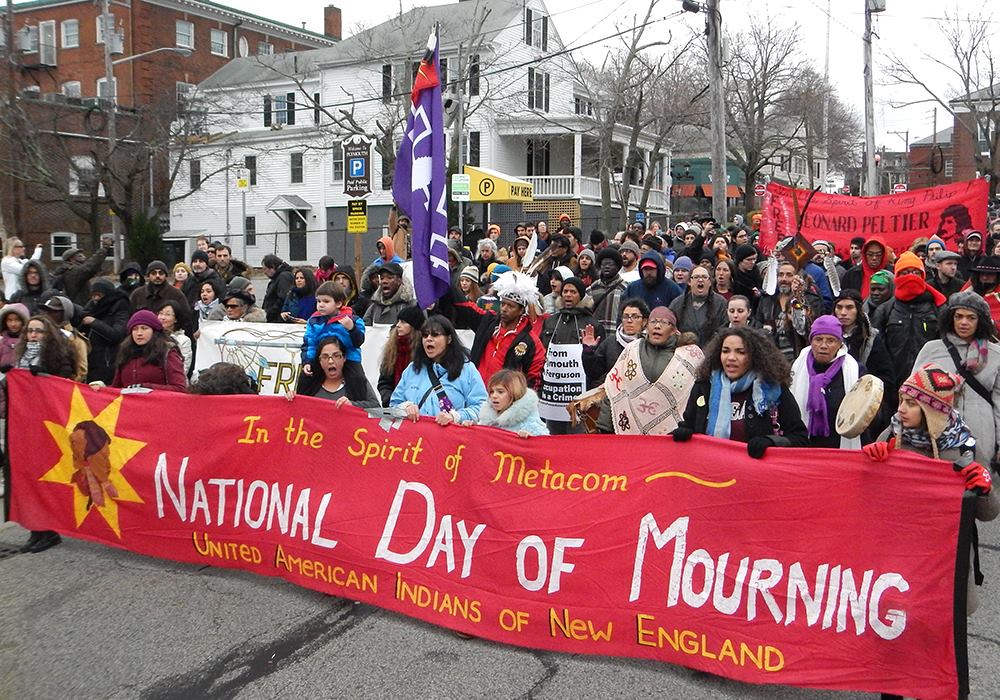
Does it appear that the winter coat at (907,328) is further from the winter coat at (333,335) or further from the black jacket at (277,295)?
the black jacket at (277,295)

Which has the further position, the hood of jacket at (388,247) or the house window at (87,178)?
the house window at (87,178)

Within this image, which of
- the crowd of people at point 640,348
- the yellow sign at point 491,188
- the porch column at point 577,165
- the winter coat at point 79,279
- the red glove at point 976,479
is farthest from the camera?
the porch column at point 577,165

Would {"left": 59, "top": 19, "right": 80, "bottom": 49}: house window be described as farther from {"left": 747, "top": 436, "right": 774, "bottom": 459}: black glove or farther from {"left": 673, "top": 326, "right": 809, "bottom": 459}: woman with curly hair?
{"left": 747, "top": 436, "right": 774, "bottom": 459}: black glove

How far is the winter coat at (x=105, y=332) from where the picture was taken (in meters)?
8.77

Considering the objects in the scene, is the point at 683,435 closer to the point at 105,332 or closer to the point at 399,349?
the point at 399,349

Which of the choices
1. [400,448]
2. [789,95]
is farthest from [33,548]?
[789,95]

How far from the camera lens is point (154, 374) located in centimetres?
661

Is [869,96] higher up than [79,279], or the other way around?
[869,96]

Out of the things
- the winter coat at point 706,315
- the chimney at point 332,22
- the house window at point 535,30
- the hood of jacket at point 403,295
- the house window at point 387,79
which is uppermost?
the chimney at point 332,22

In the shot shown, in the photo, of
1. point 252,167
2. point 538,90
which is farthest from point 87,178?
point 538,90

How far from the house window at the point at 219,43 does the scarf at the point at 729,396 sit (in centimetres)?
5635

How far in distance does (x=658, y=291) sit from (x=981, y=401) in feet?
11.0

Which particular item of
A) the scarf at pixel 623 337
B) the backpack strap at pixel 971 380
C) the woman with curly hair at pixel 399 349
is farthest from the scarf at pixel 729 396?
the woman with curly hair at pixel 399 349

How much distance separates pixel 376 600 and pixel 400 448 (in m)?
0.83
